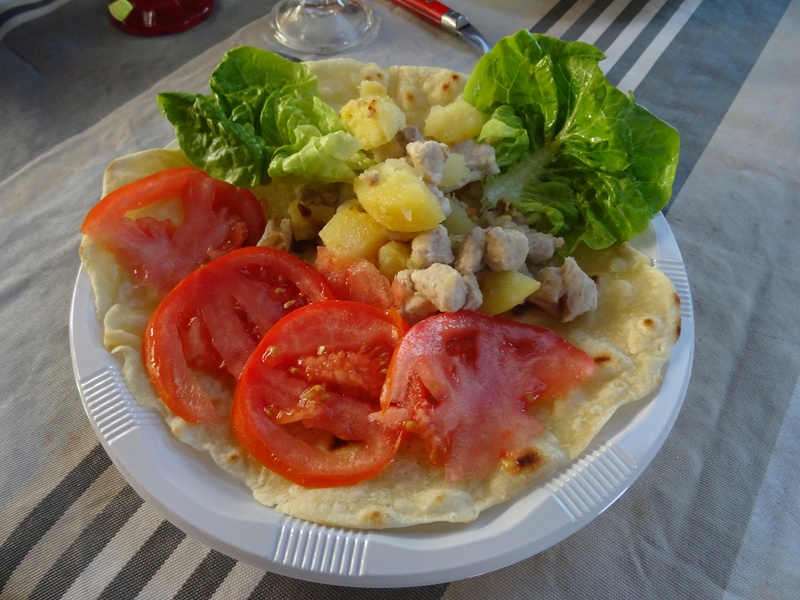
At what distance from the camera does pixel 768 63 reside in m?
4.23

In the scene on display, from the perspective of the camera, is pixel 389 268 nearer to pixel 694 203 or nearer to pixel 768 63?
pixel 694 203

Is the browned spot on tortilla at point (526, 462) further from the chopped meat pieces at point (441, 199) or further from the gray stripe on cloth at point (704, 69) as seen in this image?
the gray stripe on cloth at point (704, 69)

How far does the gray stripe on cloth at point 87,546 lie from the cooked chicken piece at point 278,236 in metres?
1.14

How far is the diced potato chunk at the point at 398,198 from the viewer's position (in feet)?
7.09

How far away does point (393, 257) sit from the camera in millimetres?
2309

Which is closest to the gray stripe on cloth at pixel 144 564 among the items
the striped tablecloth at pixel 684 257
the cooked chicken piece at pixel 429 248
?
the striped tablecloth at pixel 684 257

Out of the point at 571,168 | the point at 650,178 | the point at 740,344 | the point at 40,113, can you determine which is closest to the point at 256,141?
the point at 571,168

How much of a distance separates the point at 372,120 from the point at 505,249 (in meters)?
0.80

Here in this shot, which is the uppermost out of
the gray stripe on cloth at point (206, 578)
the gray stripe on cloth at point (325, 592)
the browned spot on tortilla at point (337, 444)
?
the browned spot on tortilla at point (337, 444)

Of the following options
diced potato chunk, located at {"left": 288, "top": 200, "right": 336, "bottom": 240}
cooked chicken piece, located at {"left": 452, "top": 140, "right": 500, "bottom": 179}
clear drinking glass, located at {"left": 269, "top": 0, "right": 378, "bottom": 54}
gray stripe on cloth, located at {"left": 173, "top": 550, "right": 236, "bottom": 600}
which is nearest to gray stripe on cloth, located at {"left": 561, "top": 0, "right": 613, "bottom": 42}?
clear drinking glass, located at {"left": 269, "top": 0, "right": 378, "bottom": 54}

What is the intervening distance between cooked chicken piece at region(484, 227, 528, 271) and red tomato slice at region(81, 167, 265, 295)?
41.4 inches

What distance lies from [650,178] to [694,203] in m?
0.98

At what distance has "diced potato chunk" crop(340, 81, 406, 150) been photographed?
239 cm

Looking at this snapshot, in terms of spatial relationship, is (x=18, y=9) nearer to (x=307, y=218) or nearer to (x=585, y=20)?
(x=307, y=218)
